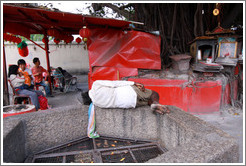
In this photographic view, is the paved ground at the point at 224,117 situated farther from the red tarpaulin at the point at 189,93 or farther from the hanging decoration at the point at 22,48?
the hanging decoration at the point at 22,48

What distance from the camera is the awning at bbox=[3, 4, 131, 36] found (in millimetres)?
3750

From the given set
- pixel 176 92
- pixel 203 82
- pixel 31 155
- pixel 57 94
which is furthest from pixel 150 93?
pixel 57 94

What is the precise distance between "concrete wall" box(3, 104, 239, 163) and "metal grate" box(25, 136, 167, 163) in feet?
0.29

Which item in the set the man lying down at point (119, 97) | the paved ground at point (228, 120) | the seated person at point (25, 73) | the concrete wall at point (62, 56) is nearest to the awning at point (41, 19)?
the seated person at point (25, 73)

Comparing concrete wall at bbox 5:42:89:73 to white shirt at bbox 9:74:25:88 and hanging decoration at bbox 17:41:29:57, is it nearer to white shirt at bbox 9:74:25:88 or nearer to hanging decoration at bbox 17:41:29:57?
hanging decoration at bbox 17:41:29:57

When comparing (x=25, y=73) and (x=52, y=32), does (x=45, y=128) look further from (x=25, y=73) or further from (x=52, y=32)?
(x=52, y=32)

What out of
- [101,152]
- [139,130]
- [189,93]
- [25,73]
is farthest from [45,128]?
[189,93]

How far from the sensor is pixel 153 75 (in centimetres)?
524

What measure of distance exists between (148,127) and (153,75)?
2.96 metres

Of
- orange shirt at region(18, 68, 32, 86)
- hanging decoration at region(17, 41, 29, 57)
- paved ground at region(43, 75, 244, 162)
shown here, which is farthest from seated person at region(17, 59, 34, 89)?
hanging decoration at region(17, 41, 29, 57)

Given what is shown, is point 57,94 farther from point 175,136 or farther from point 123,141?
point 175,136

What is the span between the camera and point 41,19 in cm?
451

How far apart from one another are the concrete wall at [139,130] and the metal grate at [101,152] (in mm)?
89

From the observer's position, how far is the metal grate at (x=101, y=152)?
2.14 meters
